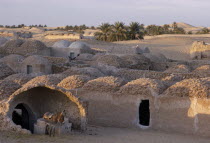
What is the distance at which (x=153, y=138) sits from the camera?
1176 cm

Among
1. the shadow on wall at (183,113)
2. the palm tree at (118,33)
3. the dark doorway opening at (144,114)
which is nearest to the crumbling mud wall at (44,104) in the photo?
the dark doorway opening at (144,114)

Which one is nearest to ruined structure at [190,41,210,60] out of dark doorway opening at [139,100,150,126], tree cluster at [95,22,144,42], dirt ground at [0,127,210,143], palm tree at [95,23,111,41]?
tree cluster at [95,22,144,42]

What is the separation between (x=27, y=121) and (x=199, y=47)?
27.6m

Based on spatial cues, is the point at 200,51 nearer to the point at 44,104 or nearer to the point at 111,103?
the point at 111,103

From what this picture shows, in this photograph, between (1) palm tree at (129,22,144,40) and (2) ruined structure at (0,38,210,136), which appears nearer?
(2) ruined structure at (0,38,210,136)

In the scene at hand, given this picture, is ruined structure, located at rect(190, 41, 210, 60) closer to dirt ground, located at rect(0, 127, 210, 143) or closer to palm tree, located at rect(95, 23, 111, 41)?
palm tree, located at rect(95, 23, 111, 41)

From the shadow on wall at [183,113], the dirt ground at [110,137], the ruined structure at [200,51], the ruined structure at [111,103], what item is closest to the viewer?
the dirt ground at [110,137]

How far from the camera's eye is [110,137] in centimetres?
1155

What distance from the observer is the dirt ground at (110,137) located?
1026 cm

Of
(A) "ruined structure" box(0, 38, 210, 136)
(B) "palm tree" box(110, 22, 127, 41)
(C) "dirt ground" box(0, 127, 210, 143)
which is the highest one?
(B) "palm tree" box(110, 22, 127, 41)

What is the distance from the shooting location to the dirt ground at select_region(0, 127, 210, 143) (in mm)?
10258

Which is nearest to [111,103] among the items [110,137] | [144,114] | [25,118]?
[144,114]

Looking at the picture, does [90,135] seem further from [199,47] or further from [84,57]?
[199,47]

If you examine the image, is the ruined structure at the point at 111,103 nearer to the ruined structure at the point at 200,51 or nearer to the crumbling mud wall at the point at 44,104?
the crumbling mud wall at the point at 44,104
